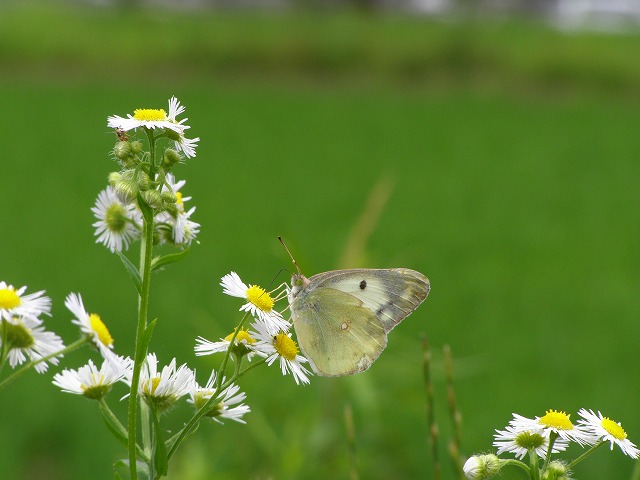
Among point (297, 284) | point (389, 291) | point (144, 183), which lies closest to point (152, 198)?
point (144, 183)

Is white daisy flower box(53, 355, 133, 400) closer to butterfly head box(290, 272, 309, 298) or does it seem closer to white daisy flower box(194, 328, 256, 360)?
white daisy flower box(194, 328, 256, 360)

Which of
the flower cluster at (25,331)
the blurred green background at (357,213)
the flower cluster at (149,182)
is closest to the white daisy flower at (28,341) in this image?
the flower cluster at (25,331)

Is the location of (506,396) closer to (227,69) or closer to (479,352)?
(479,352)

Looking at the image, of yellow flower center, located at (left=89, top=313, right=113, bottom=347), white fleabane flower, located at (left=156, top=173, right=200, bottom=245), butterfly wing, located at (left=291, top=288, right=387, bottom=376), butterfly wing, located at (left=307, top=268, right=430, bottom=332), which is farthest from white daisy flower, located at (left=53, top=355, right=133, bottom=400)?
butterfly wing, located at (left=307, top=268, right=430, bottom=332)

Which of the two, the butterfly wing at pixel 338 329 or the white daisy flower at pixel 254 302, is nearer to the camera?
the white daisy flower at pixel 254 302

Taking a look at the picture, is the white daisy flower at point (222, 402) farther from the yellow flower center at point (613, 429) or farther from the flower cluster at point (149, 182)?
the yellow flower center at point (613, 429)

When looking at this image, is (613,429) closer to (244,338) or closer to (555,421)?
(555,421)
